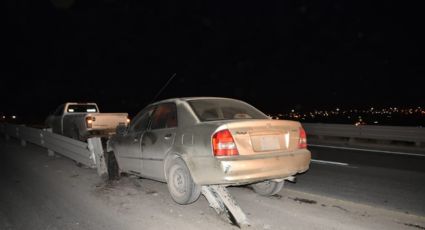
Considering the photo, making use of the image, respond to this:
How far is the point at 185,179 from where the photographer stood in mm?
5430

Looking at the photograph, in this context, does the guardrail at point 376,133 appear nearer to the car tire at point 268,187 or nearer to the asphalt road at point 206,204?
the asphalt road at point 206,204

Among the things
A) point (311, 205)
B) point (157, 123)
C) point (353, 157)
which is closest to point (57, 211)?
point (157, 123)

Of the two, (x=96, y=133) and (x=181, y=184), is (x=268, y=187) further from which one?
(x=96, y=133)

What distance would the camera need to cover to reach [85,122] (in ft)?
41.9

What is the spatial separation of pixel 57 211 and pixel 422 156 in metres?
10.1

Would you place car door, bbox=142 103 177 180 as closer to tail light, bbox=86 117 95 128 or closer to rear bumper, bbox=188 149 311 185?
rear bumper, bbox=188 149 311 185

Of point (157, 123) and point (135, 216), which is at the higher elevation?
point (157, 123)

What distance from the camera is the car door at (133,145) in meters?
6.66

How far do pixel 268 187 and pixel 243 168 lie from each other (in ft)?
5.20

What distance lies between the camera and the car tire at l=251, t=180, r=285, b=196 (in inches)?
238

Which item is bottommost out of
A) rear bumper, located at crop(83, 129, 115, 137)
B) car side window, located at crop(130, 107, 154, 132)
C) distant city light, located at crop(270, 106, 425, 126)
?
distant city light, located at crop(270, 106, 425, 126)

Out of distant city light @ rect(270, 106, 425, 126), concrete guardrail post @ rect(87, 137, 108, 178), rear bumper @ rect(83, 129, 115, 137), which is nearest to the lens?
concrete guardrail post @ rect(87, 137, 108, 178)

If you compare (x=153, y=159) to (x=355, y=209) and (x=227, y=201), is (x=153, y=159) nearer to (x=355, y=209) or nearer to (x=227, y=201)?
(x=227, y=201)

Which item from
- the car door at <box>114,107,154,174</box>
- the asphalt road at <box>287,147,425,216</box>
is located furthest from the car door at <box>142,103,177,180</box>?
the asphalt road at <box>287,147,425,216</box>
